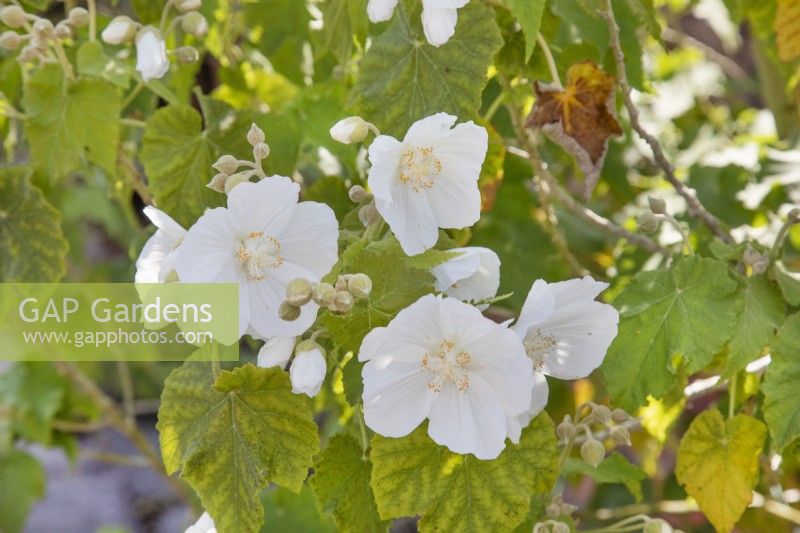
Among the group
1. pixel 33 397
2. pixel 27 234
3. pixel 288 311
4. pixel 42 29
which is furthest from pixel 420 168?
pixel 33 397

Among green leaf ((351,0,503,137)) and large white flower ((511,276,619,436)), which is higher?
green leaf ((351,0,503,137))

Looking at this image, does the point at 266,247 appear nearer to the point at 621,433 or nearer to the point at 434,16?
the point at 434,16

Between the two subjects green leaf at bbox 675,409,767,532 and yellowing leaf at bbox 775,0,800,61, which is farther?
yellowing leaf at bbox 775,0,800,61

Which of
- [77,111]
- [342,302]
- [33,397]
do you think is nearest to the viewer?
[342,302]

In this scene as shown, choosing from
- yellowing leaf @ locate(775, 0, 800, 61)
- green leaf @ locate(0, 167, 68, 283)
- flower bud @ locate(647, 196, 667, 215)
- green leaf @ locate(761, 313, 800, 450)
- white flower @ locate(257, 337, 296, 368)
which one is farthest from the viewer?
yellowing leaf @ locate(775, 0, 800, 61)

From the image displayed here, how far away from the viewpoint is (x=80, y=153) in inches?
60.9

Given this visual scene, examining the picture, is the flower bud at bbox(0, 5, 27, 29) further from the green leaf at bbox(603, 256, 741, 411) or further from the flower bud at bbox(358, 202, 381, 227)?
the green leaf at bbox(603, 256, 741, 411)

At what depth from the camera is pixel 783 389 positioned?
1.23m

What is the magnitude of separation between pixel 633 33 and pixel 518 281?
0.54 m

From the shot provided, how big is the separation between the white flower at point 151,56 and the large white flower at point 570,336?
2.04 feet

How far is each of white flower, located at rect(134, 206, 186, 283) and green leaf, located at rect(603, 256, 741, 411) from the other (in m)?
0.59

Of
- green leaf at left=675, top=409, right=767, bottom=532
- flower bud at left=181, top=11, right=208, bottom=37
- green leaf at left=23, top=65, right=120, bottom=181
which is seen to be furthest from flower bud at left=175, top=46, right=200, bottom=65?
green leaf at left=675, top=409, right=767, bottom=532

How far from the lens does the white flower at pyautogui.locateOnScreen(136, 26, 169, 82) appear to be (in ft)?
4.44

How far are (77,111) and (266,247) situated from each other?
59 centimetres
